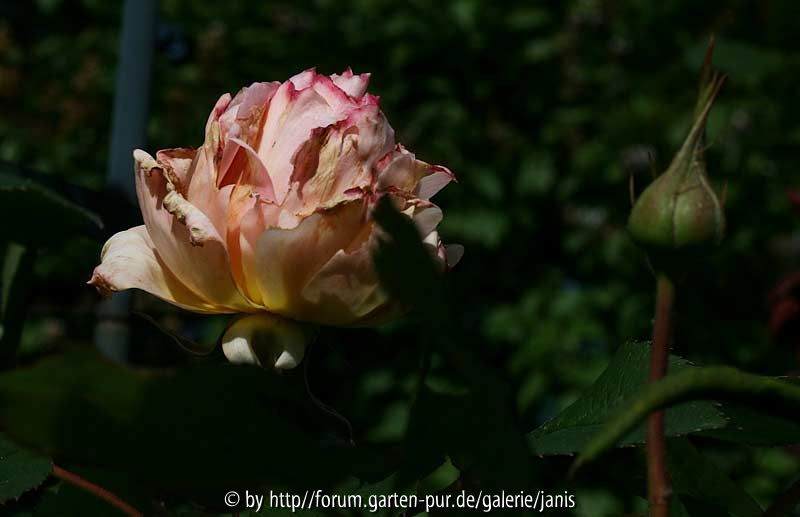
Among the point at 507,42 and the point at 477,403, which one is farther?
the point at 507,42

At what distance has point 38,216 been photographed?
0.52m

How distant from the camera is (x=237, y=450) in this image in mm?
249

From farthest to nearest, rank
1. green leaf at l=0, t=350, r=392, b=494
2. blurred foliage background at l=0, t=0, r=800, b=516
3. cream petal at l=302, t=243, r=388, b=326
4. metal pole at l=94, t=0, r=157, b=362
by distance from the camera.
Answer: blurred foliage background at l=0, t=0, r=800, b=516 → metal pole at l=94, t=0, r=157, b=362 → cream petal at l=302, t=243, r=388, b=326 → green leaf at l=0, t=350, r=392, b=494

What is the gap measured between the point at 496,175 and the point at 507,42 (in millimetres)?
299

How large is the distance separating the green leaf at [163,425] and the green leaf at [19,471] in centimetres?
13

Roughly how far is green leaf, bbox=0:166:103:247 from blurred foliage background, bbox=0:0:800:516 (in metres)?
1.30

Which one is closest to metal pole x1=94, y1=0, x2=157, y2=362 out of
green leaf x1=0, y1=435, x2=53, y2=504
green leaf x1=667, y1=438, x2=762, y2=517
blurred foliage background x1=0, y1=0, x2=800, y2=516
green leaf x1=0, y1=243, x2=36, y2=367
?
green leaf x1=0, y1=243, x2=36, y2=367

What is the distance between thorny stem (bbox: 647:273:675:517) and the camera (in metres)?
0.28

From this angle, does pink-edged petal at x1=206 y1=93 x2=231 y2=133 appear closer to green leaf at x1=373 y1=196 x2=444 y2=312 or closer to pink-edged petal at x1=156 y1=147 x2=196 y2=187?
pink-edged petal at x1=156 y1=147 x2=196 y2=187

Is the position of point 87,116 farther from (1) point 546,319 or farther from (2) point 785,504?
(2) point 785,504

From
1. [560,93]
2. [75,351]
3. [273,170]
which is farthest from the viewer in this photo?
[560,93]

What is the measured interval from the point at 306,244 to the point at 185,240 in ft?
0.14

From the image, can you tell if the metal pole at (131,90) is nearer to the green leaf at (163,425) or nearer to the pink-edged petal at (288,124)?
the pink-edged petal at (288,124)

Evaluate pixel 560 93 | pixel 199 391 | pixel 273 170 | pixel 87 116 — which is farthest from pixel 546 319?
pixel 199 391
